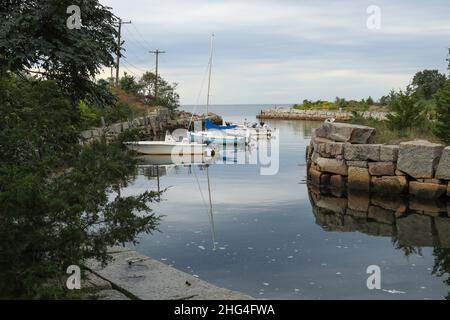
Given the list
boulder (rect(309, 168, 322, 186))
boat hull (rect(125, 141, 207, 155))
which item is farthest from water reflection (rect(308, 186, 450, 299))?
boat hull (rect(125, 141, 207, 155))

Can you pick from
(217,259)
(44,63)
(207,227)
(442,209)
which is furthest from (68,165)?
(442,209)

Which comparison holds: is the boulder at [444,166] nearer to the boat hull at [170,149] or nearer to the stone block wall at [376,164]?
the stone block wall at [376,164]

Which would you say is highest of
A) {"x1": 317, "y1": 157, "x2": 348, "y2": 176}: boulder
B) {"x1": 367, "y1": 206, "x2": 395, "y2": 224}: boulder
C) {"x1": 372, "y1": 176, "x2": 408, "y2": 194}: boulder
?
{"x1": 317, "y1": 157, "x2": 348, "y2": 176}: boulder

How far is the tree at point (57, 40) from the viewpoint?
773 cm

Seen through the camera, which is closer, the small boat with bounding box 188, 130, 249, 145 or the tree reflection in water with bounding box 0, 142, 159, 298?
the tree reflection in water with bounding box 0, 142, 159, 298

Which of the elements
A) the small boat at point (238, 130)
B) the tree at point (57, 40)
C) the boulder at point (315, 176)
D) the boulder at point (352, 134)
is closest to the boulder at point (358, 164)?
the boulder at point (352, 134)

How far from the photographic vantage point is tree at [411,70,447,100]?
1879 inches

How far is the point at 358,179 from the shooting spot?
1634 centimetres

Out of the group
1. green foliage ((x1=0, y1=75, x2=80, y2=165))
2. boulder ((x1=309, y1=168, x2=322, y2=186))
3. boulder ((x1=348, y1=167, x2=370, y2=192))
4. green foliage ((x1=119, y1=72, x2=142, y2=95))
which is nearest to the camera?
green foliage ((x1=0, y1=75, x2=80, y2=165))

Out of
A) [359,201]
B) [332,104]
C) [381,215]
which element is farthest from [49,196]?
[332,104]

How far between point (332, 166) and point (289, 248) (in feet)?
24.9

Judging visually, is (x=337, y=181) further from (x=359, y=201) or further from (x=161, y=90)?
(x=161, y=90)

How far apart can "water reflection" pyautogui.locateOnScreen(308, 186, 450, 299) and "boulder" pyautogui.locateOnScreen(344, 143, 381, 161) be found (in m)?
1.15

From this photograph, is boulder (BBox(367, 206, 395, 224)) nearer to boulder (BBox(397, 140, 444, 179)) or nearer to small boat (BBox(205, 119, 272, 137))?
boulder (BBox(397, 140, 444, 179))
